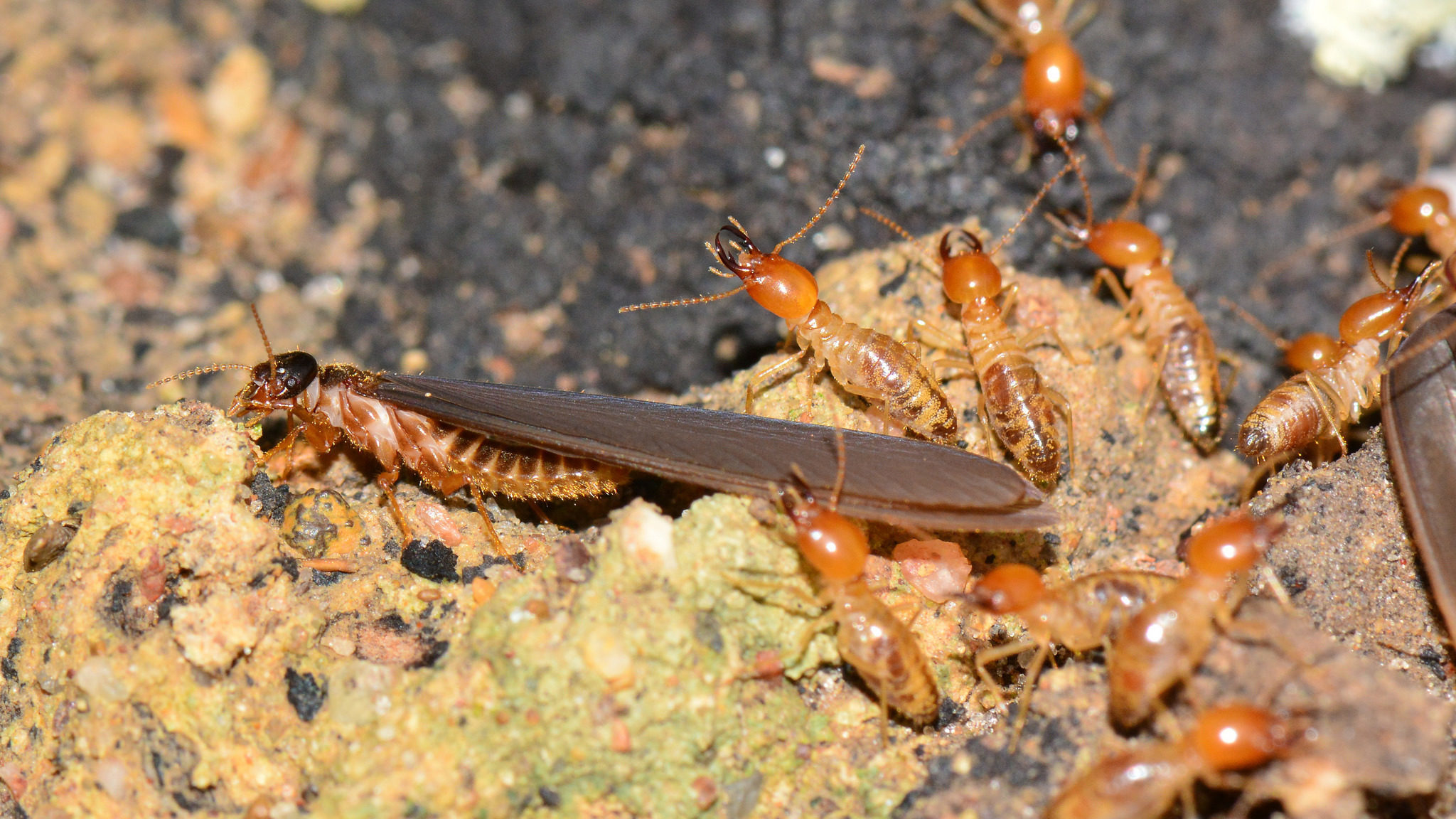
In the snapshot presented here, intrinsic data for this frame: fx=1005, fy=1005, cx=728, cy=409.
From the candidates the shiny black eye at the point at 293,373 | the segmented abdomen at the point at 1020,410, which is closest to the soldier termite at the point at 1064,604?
the segmented abdomen at the point at 1020,410

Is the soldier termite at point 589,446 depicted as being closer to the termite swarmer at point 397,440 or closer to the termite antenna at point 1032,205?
the termite swarmer at point 397,440

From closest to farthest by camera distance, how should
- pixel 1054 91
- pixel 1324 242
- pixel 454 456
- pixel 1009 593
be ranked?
pixel 1009 593 < pixel 454 456 < pixel 1054 91 < pixel 1324 242

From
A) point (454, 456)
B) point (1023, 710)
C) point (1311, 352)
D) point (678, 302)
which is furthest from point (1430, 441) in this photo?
point (454, 456)

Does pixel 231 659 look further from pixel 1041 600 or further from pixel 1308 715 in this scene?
pixel 1308 715

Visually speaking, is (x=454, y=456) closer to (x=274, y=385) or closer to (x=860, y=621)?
(x=274, y=385)

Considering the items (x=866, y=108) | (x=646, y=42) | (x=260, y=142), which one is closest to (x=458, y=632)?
(x=866, y=108)
